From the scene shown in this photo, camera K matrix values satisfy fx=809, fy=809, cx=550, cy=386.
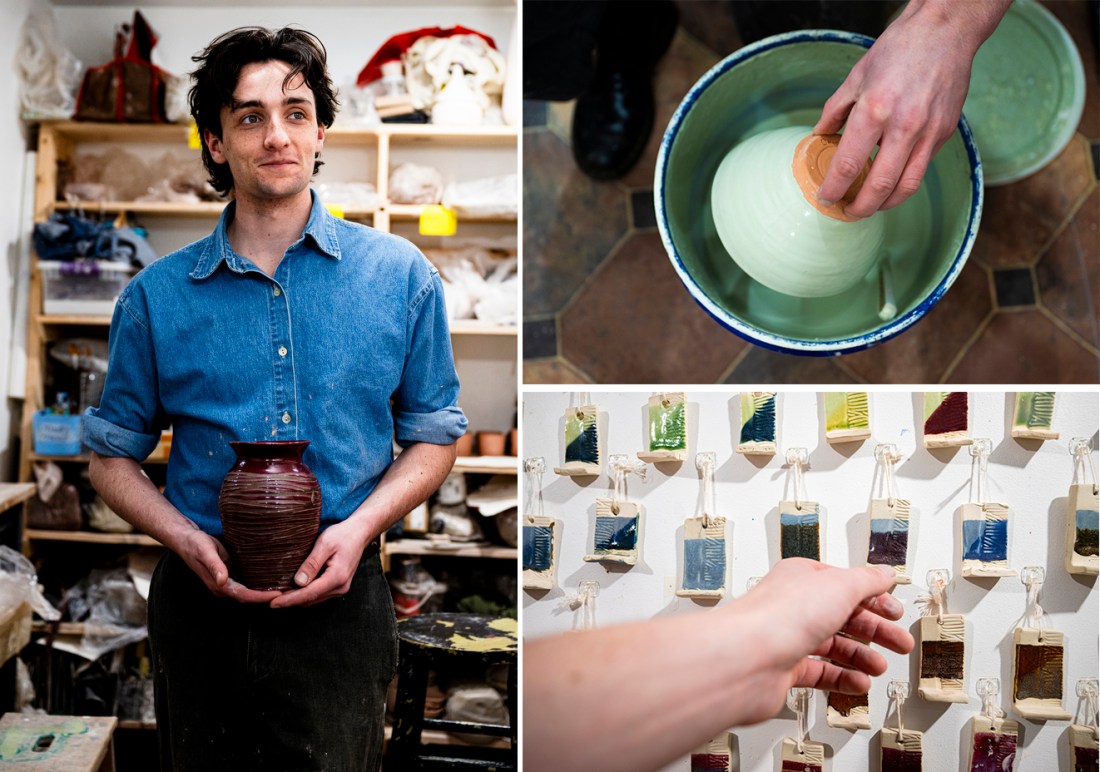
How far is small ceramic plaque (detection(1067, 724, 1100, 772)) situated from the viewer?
72cm

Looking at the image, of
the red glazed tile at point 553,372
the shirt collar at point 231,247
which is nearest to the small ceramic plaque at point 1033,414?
the red glazed tile at point 553,372

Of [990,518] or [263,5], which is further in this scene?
[263,5]

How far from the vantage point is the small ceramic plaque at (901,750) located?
722 millimetres

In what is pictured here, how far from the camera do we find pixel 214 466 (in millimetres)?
848

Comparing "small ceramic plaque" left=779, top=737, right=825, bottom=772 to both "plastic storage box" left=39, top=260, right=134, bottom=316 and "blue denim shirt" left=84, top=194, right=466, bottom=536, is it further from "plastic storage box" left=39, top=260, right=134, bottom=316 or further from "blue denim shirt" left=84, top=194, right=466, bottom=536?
"plastic storage box" left=39, top=260, right=134, bottom=316

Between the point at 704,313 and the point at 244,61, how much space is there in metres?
0.57

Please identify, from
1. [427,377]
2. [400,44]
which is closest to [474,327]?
[400,44]

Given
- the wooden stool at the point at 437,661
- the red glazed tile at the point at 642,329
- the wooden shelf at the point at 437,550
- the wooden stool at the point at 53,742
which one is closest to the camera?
the red glazed tile at the point at 642,329

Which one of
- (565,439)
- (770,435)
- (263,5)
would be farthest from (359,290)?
(263,5)

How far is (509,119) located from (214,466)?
5.42 feet

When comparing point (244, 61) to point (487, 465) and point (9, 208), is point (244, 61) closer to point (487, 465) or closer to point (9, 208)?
point (487, 465)

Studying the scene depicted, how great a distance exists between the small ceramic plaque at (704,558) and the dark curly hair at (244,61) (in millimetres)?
Answer: 561

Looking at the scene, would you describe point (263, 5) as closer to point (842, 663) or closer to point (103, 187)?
point (103, 187)

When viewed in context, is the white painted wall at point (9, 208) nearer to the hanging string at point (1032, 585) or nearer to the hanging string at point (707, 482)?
the hanging string at point (707, 482)
